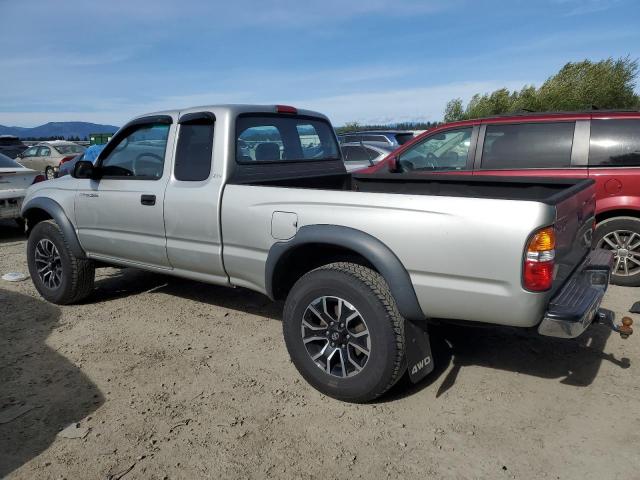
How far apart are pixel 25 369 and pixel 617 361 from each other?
418 centimetres

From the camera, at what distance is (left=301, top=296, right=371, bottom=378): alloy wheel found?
116 inches

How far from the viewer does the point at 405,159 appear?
20.0 ft

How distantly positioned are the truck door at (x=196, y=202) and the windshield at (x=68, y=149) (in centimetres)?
1724

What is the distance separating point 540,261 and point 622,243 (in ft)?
10.8

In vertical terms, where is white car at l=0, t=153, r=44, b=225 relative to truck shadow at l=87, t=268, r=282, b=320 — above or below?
above

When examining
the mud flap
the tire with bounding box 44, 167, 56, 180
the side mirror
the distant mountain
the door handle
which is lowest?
the mud flap

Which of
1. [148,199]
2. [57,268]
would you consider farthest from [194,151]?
[57,268]

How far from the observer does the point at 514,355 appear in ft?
12.0

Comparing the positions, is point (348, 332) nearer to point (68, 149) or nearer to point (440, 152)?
point (440, 152)

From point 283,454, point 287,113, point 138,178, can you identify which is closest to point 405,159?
point 287,113

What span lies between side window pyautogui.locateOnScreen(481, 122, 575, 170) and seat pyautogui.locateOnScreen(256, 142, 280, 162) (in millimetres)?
2488

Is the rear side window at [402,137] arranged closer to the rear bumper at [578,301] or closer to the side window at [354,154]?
the side window at [354,154]

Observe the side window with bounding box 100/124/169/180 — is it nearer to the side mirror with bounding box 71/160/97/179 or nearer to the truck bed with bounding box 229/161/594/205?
the side mirror with bounding box 71/160/97/179

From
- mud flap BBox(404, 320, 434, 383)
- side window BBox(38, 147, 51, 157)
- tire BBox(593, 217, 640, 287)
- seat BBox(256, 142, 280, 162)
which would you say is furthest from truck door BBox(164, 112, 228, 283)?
side window BBox(38, 147, 51, 157)
